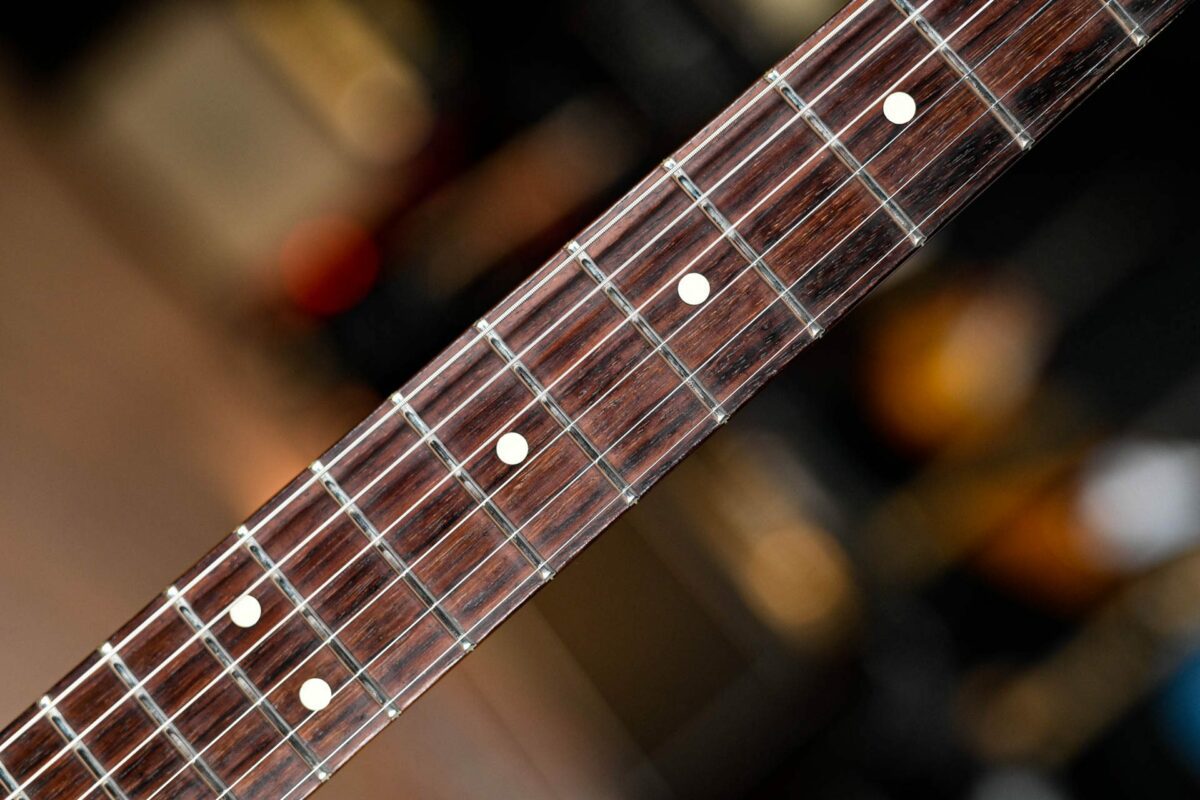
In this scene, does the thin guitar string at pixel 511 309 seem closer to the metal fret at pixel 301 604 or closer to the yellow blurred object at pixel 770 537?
the metal fret at pixel 301 604

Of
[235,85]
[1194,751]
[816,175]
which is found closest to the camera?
[816,175]

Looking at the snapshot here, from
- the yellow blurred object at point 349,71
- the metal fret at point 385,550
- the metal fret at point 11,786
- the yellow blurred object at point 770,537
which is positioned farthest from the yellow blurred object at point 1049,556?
the metal fret at point 11,786

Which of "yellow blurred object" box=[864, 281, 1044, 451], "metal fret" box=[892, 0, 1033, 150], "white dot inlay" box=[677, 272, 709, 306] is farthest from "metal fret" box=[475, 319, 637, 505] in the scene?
"yellow blurred object" box=[864, 281, 1044, 451]

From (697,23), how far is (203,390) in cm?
64

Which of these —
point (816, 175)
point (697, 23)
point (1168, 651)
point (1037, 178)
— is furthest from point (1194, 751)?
point (697, 23)

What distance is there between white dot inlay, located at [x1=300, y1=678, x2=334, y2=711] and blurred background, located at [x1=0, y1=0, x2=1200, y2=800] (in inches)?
14.5

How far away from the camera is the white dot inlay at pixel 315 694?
0.69 m

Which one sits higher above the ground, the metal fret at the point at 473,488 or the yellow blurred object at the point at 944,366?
the metal fret at the point at 473,488

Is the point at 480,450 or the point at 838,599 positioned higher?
the point at 480,450

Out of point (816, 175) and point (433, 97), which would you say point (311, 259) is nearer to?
point (433, 97)

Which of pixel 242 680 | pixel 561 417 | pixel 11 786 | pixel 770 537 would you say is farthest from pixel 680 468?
pixel 11 786

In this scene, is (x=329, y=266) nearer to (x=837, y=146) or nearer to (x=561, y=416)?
(x=561, y=416)

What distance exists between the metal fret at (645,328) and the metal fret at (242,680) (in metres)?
0.34

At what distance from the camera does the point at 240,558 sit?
2.27 feet
